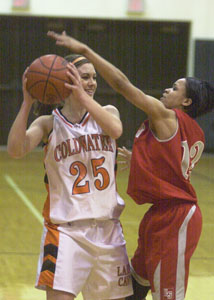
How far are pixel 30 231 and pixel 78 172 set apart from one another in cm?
342

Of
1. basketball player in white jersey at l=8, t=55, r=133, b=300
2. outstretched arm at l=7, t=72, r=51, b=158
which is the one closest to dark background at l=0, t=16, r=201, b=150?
basketball player in white jersey at l=8, t=55, r=133, b=300

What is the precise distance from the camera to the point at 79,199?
9.98ft

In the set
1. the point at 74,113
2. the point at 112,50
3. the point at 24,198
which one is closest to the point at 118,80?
the point at 74,113

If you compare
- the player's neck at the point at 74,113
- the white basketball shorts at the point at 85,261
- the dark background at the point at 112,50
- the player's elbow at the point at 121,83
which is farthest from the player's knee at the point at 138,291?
the dark background at the point at 112,50

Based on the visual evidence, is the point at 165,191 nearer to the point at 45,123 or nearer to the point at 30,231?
the point at 45,123

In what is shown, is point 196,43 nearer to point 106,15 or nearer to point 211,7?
point 211,7

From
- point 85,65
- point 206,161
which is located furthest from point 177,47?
point 85,65

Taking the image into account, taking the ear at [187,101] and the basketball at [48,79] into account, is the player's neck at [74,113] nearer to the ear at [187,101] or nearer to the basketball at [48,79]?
the basketball at [48,79]

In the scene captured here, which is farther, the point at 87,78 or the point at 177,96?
the point at 177,96

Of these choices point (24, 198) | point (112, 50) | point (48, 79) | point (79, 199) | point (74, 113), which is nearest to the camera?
point (48, 79)

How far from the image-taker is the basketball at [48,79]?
2.89m

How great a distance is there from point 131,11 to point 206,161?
13.5ft

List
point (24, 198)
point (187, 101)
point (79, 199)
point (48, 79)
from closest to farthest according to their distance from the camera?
point (48, 79)
point (79, 199)
point (187, 101)
point (24, 198)

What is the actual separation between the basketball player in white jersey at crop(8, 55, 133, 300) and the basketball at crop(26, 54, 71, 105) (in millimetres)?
66
